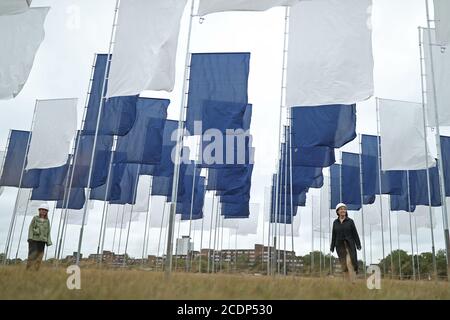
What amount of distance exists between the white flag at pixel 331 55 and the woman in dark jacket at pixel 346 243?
2.96 metres

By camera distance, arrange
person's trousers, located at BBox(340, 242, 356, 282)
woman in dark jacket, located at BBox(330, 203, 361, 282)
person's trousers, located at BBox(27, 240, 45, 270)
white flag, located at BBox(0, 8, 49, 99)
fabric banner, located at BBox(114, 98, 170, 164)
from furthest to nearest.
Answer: fabric banner, located at BBox(114, 98, 170, 164)
white flag, located at BBox(0, 8, 49, 99)
person's trousers, located at BBox(27, 240, 45, 270)
woman in dark jacket, located at BBox(330, 203, 361, 282)
person's trousers, located at BBox(340, 242, 356, 282)

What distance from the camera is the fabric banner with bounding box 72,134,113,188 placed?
15234mm

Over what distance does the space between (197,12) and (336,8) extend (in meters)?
3.81

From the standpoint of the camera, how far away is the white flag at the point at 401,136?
46.6 ft

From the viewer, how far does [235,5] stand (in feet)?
32.9

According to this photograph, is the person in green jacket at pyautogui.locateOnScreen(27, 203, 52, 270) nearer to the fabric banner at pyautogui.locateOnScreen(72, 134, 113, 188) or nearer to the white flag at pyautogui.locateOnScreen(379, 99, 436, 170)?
the fabric banner at pyautogui.locateOnScreen(72, 134, 113, 188)

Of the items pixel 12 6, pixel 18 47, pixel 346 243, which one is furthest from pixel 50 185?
pixel 346 243

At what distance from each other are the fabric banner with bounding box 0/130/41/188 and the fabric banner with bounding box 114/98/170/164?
6.01 meters

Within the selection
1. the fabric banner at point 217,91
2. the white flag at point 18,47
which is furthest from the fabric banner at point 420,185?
the white flag at point 18,47

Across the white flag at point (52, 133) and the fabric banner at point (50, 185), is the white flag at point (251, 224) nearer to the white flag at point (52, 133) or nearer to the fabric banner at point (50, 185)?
the fabric banner at point (50, 185)

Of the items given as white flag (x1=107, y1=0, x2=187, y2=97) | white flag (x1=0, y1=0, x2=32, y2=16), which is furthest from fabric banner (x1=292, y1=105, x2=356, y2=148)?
white flag (x1=0, y1=0, x2=32, y2=16)

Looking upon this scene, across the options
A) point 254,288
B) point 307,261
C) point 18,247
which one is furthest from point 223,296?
point 307,261

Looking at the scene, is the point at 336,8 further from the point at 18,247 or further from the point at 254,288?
the point at 18,247

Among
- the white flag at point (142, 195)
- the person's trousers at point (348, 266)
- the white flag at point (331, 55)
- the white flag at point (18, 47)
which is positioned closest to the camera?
the person's trousers at point (348, 266)
